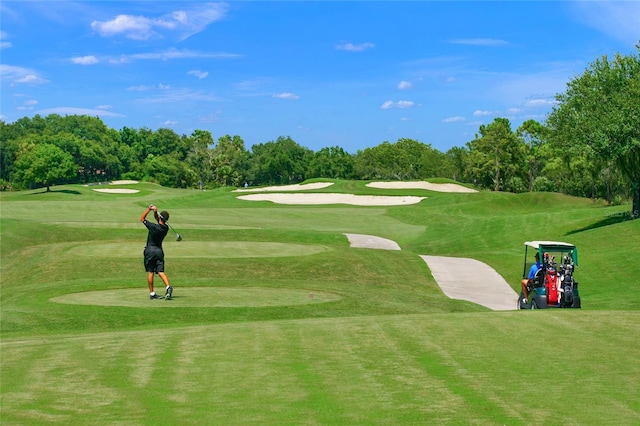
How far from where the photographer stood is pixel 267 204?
270 ft

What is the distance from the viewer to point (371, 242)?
47625 millimetres

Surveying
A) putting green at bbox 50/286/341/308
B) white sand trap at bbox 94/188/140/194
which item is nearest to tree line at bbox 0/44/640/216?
white sand trap at bbox 94/188/140/194

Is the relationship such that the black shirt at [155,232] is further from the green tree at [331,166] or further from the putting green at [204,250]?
the green tree at [331,166]

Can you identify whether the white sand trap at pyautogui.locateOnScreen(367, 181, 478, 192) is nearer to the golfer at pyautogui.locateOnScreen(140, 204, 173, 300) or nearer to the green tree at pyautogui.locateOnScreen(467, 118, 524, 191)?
the green tree at pyautogui.locateOnScreen(467, 118, 524, 191)

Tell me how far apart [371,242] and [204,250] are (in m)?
15.8

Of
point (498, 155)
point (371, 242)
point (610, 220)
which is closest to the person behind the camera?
point (610, 220)

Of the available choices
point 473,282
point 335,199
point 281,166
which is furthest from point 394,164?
point 473,282

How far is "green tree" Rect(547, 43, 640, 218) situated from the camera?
41031mm

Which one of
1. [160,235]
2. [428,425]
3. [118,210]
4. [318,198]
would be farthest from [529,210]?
[428,425]

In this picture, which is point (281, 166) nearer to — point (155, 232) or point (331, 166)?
point (331, 166)

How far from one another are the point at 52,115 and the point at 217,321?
193925 mm

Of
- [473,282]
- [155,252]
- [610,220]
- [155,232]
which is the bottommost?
[473,282]

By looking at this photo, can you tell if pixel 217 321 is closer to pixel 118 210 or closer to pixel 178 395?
pixel 178 395

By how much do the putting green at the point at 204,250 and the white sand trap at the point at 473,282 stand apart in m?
5.89
